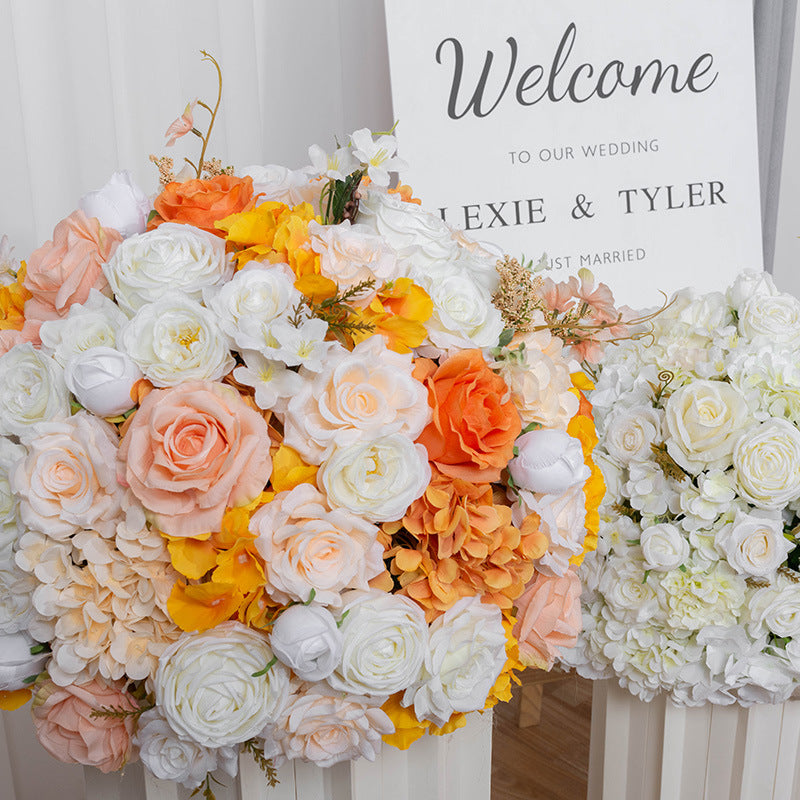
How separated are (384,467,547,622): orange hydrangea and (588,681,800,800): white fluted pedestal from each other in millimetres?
388

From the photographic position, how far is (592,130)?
1506 millimetres

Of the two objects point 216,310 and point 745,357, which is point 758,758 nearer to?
point 745,357

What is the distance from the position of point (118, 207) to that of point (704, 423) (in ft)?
1.90

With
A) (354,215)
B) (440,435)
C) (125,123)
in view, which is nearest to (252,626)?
(440,435)

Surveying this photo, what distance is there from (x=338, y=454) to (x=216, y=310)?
15 centimetres

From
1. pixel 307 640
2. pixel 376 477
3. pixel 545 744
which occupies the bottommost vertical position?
pixel 545 744

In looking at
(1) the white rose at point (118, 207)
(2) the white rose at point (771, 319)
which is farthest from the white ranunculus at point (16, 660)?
(2) the white rose at point (771, 319)

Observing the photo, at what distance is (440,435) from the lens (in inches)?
27.6

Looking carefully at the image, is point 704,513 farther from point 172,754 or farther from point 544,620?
point 172,754

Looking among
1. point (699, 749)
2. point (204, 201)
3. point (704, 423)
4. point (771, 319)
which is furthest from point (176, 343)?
point (699, 749)

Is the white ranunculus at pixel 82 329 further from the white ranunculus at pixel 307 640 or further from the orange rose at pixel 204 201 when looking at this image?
the white ranunculus at pixel 307 640

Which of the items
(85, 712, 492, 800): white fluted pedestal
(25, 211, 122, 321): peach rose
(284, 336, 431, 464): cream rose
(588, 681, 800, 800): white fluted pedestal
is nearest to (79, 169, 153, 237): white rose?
(25, 211, 122, 321): peach rose

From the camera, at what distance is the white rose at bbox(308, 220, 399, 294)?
2.33ft

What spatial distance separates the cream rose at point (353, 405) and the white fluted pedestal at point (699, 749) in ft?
1.73
